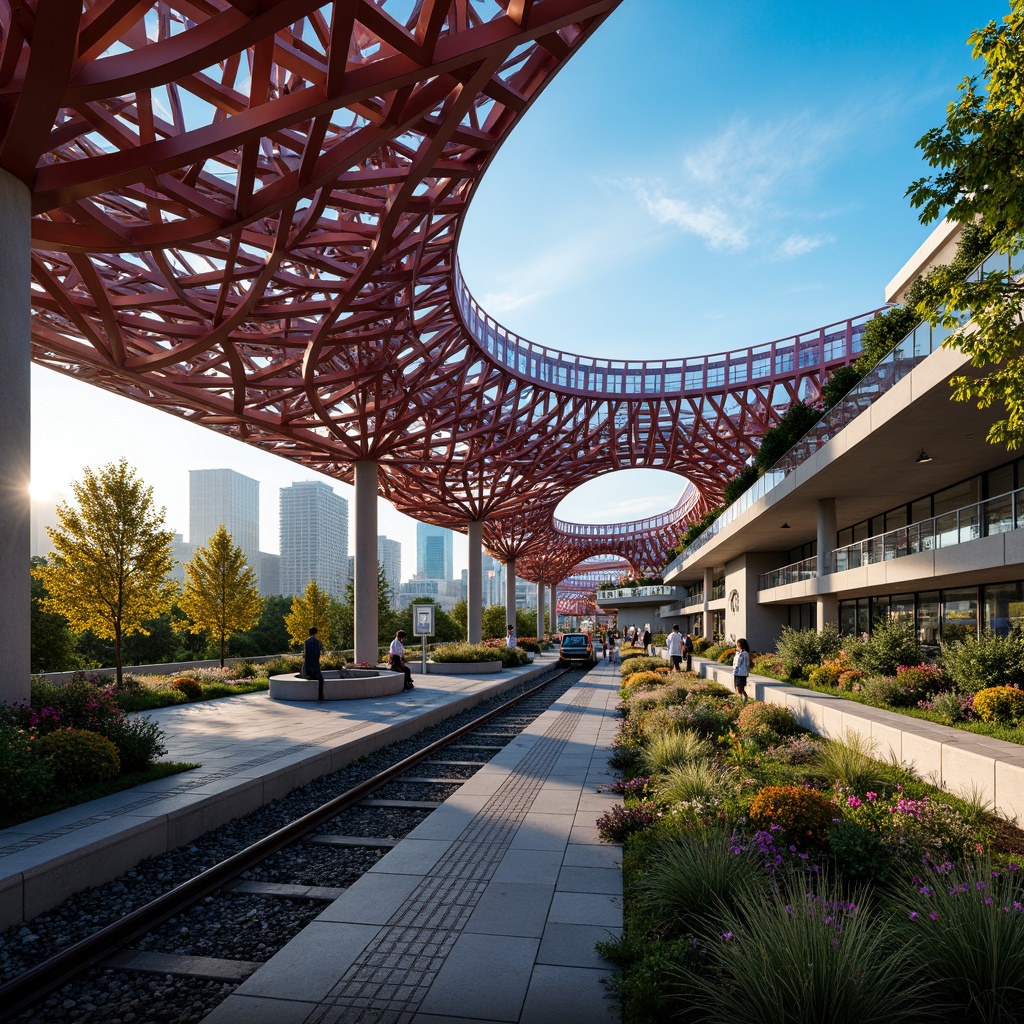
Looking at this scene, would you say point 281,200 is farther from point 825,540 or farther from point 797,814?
point 825,540

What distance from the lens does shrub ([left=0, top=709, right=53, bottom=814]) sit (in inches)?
299

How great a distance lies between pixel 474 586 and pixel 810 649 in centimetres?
2939

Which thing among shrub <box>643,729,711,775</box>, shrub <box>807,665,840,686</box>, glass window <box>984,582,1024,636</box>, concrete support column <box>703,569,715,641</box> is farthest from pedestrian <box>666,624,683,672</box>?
concrete support column <box>703,569,715,641</box>

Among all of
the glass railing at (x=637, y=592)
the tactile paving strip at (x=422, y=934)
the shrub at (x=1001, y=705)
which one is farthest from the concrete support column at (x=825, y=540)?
the glass railing at (x=637, y=592)

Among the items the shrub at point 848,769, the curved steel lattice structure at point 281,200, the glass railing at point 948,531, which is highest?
the curved steel lattice structure at point 281,200

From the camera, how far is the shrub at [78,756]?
8.71m

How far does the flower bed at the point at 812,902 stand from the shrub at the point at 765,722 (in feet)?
11.7

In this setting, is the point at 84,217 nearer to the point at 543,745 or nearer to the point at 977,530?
the point at 543,745

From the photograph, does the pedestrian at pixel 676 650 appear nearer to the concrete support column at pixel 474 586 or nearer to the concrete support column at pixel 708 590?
the concrete support column at pixel 708 590

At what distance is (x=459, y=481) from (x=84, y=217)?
36197 millimetres

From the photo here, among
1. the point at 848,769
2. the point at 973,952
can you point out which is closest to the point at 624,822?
the point at 848,769

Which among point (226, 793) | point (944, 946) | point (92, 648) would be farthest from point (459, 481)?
point (944, 946)

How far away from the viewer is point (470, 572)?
4925 centimetres

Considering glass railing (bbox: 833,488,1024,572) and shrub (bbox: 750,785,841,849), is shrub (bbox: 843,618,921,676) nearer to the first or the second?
glass railing (bbox: 833,488,1024,572)
